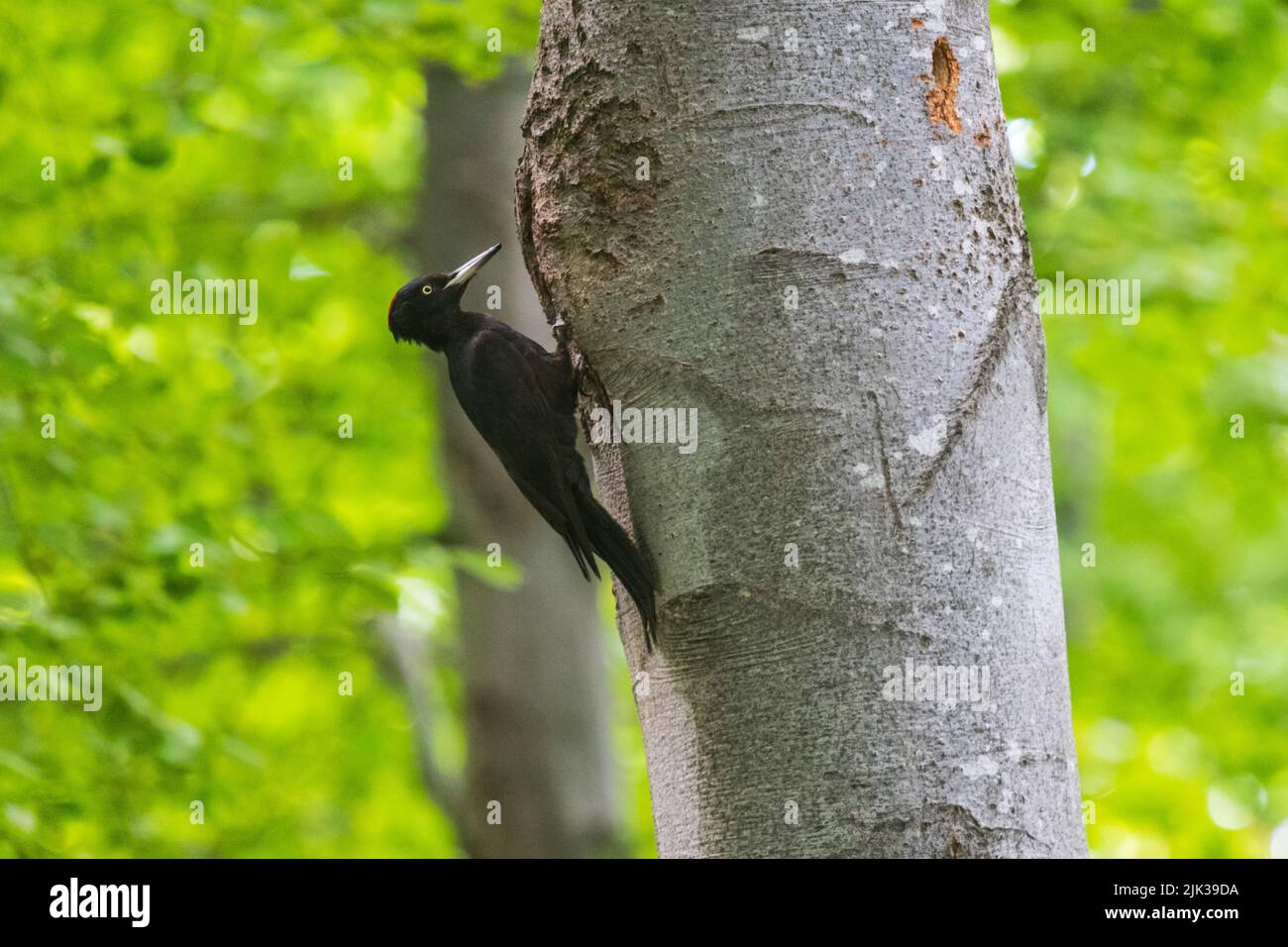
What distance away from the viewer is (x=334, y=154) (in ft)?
26.1

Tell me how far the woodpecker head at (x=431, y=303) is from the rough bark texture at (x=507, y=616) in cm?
199

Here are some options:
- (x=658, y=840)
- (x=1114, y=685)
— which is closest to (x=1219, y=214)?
(x=1114, y=685)

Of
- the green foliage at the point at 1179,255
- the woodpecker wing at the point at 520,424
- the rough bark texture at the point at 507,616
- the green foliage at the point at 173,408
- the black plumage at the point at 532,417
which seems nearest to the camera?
the black plumage at the point at 532,417

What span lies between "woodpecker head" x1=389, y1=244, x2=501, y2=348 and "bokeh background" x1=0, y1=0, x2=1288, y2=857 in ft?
2.41

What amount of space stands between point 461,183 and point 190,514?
9.34 ft

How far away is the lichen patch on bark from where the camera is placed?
1822 mm

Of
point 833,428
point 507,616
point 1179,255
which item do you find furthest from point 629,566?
point 1179,255

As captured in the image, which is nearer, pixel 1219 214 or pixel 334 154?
pixel 1219 214

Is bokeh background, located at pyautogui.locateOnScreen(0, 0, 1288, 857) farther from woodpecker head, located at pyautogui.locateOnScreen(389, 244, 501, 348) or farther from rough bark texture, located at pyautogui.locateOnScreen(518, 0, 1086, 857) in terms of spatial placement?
rough bark texture, located at pyautogui.locateOnScreen(518, 0, 1086, 857)

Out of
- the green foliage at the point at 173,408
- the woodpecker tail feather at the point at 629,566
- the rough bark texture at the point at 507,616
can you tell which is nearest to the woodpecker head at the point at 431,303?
the green foliage at the point at 173,408

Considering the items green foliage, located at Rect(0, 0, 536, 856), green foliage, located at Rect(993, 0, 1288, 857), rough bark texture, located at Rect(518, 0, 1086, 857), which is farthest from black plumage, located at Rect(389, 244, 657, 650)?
green foliage, located at Rect(993, 0, 1288, 857)

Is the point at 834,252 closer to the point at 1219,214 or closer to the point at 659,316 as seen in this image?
Answer: the point at 659,316

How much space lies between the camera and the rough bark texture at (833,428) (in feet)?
5.28

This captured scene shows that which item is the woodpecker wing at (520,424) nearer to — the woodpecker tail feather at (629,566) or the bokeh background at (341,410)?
the woodpecker tail feather at (629,566)
